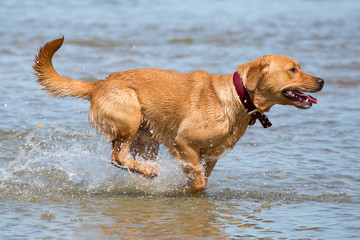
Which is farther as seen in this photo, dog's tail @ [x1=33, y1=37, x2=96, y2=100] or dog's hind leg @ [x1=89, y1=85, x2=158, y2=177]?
dog's tail @ [x1=33, y1=37, x2=96, y2=100]

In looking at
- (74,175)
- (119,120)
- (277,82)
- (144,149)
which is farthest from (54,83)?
(277,82)

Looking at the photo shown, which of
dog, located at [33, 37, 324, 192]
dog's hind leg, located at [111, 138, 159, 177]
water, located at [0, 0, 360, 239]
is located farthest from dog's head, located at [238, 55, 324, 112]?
dog's hind leg, located at [111, 138, 159, 177]

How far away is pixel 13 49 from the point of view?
13.5 metres

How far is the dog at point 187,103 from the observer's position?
5.89 m

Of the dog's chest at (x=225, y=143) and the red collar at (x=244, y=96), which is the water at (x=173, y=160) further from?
the red collar at (x=244, y=96)

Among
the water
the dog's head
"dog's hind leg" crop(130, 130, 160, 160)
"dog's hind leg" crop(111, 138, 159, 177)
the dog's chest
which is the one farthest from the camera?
"dog's hind leg" crop(130, 130, 160, 160)

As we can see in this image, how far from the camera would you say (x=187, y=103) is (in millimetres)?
6098

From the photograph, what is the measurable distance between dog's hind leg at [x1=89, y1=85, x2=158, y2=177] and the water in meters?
0.26

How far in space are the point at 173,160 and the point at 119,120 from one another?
0.72 metres

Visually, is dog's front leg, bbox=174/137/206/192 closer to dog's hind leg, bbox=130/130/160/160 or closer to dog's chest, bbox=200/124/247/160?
dog's chest, bbox=200/124/247/160

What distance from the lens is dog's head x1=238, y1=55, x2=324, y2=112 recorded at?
584cm

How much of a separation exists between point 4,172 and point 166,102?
6.30 ft

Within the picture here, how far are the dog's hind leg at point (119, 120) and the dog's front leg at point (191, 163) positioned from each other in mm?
320

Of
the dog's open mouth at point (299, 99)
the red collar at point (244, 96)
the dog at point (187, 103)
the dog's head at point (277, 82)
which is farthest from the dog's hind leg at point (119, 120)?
the dog's open mouth at point (299, 99)
